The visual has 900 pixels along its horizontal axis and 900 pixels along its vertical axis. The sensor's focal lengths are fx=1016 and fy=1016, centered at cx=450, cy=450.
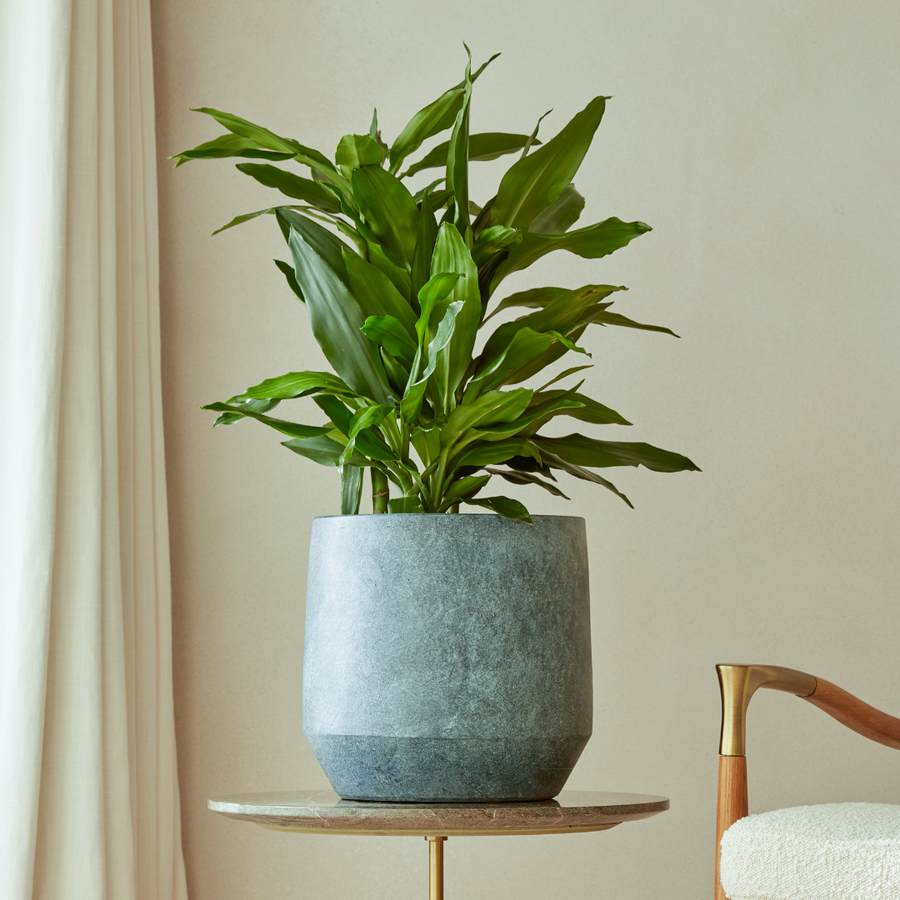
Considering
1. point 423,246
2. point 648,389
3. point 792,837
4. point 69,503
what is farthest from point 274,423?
point 648,389

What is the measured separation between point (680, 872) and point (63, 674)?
95 cm

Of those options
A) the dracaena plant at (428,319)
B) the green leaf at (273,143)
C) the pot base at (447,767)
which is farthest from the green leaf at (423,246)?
the pot base at (447,767)

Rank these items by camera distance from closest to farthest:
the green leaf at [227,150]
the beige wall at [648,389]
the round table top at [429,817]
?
1. the round table top at [429,817]
2. the green leaf at [227,150]
3. the beige wall at [648,389]

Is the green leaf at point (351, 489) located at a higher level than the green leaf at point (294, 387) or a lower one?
lower

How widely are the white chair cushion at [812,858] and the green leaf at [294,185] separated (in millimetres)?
782

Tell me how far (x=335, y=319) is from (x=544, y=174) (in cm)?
27

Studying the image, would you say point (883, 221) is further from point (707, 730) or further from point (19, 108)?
point (19, 108)

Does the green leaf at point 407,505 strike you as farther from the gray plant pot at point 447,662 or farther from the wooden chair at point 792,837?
the wooden chair at point 792,837

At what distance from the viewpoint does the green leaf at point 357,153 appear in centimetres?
99

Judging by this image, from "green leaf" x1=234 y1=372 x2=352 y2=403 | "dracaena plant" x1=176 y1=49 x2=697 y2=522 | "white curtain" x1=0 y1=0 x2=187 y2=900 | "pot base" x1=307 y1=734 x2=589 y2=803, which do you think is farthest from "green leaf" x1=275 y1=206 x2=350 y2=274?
"pot base" x1=307 y1=734 x2=589 y2=803

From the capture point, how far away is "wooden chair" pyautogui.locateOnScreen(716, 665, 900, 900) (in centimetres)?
93

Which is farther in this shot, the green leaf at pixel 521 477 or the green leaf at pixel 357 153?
the green leaf at pixel 521 477

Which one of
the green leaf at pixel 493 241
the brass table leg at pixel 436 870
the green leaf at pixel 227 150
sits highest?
the green leaf at pixel 227 150

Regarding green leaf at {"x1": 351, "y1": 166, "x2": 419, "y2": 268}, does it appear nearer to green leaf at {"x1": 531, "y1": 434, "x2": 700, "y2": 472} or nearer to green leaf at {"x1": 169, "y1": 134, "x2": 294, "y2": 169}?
green leaf at {"x1": 169, "y1": 134, "x2": 294, "y2": 169}
